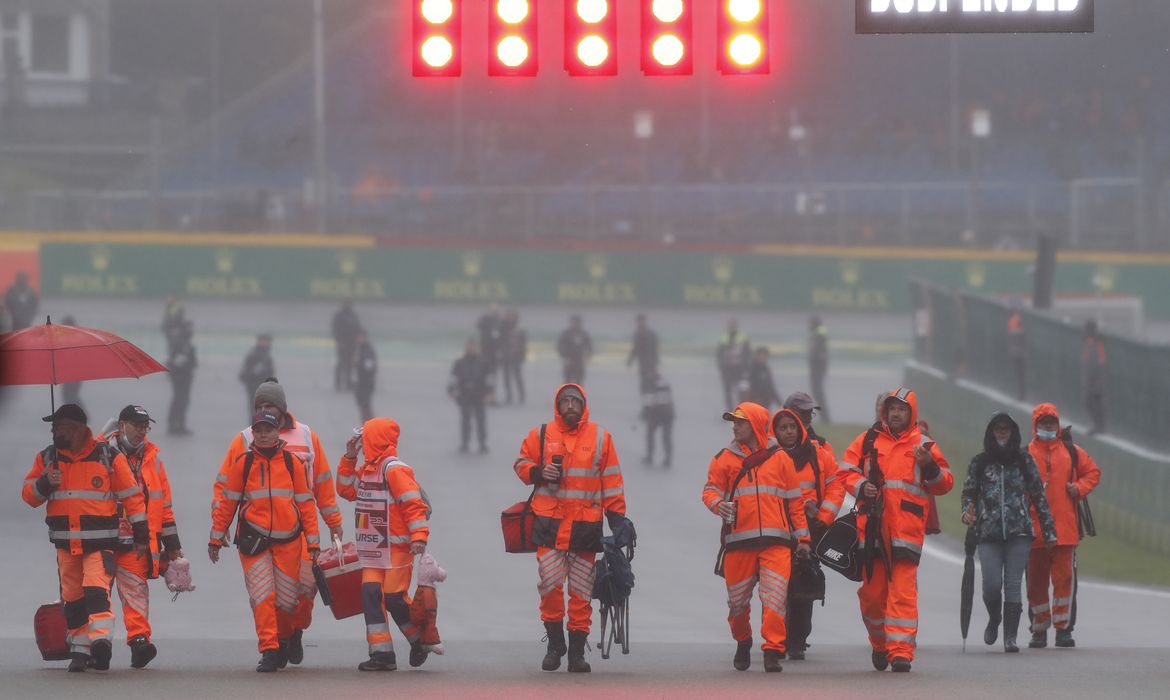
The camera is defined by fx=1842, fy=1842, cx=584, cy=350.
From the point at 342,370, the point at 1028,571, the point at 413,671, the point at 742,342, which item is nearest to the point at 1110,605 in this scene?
the point at 1028,571

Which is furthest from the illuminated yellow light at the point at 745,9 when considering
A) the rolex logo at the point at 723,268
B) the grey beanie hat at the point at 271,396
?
the rolex logo at the point at 723,268

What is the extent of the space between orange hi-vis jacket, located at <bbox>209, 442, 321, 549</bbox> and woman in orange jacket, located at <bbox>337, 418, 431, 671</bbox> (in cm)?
30

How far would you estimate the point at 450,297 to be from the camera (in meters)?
41.5

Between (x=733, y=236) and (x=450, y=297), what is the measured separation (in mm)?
6518

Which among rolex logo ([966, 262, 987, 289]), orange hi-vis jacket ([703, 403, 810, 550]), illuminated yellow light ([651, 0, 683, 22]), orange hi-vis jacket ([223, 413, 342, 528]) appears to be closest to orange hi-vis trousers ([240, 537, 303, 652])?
Answer: orange hi-vis jacket ([223, 413, 342, 528])

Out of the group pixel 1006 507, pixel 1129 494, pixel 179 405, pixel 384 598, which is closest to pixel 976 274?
pixel 179 405

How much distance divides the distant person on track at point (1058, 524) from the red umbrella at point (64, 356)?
5736 mm

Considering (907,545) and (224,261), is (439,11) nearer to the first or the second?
(907,545)

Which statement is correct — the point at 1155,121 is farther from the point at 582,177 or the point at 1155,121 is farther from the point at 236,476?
the point at 236,476

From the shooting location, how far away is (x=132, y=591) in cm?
995

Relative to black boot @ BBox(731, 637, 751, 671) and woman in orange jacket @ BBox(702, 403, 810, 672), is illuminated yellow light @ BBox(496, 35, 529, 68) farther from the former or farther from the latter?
black boot @ BBox(731, 637, 751, 671)

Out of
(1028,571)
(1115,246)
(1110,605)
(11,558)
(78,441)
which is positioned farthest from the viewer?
(1115,246)

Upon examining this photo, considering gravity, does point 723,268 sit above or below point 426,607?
above

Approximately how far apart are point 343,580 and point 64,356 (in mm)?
1957
